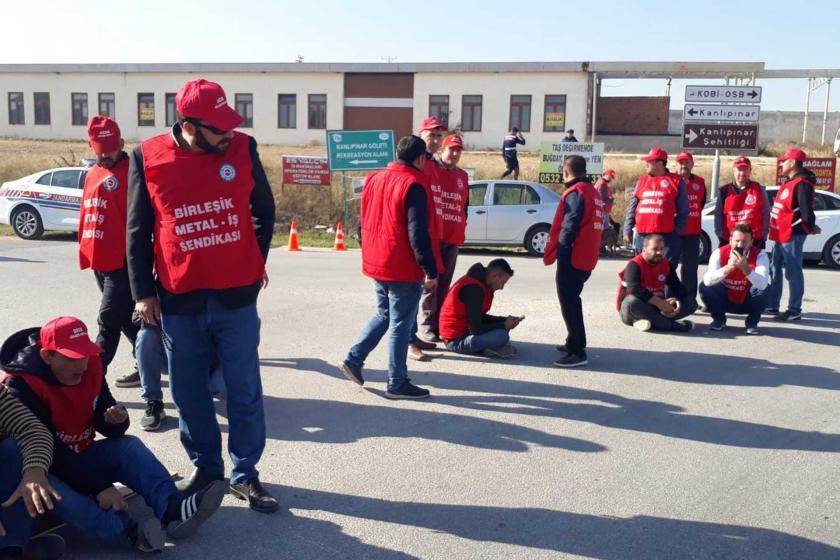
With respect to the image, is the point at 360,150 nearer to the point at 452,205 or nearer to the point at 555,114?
the point at 452,205

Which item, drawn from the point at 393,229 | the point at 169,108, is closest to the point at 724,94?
the point at 393,229

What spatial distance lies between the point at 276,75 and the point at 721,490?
4250 cm

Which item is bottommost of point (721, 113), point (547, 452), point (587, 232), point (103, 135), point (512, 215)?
point (547, 452)

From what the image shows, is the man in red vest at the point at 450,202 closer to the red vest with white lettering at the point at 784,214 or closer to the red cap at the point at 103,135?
the red cap at the point at 103,135

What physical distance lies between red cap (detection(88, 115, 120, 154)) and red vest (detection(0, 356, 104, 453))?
1918mm

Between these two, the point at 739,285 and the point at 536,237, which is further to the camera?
the point at 536,237

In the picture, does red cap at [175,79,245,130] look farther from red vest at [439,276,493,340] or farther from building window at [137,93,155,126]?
building window at [137,93,155,126]

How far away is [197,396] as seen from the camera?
4008mm

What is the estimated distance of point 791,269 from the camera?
9.02 metres

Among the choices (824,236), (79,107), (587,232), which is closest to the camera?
(587,232)

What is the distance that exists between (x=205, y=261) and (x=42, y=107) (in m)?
49.7

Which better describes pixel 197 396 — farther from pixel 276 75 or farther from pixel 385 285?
pixel 276 75

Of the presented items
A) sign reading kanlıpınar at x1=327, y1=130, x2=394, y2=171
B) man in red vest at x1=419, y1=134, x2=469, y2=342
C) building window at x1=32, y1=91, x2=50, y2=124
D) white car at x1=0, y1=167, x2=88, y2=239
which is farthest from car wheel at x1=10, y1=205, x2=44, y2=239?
building window at x1=32, y1=91, x2=50, y2=124

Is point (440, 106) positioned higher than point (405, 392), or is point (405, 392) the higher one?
point (440, 106)
